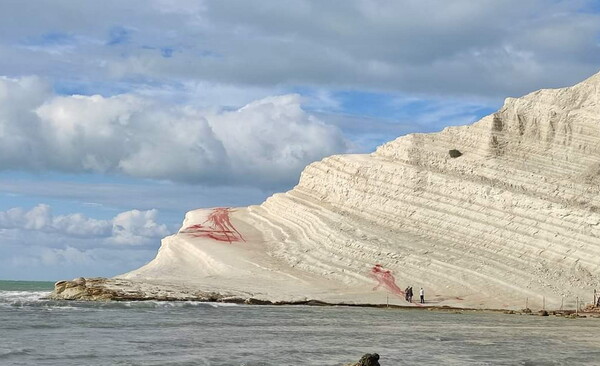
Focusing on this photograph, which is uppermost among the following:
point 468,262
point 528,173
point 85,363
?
point 528,173

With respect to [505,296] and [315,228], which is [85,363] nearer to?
[505,296]

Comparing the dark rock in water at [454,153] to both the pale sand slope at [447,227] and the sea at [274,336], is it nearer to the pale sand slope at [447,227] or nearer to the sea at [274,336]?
the pale sand slope at [447,227]

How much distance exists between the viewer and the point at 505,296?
44906 mm

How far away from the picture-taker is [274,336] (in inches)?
1108

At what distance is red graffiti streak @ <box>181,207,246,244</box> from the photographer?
55.3 metres

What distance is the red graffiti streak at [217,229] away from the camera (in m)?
55.3

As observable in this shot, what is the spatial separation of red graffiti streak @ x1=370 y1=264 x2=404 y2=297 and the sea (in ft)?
16.1

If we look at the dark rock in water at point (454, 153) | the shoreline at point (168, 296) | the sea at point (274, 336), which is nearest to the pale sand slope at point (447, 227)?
the dark rock in water at point (454, 153)

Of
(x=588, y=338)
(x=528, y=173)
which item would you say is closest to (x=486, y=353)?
(x=588, y=338)

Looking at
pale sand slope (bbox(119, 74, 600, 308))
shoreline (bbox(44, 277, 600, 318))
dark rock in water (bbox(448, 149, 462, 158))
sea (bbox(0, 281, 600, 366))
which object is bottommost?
sea (bbox(0, 281, 600, 366))

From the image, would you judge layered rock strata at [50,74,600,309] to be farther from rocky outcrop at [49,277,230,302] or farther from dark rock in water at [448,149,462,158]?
rocky outcrop at [49,277,230,302]

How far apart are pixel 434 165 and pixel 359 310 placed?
47.9ft

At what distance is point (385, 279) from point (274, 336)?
20.2 metres

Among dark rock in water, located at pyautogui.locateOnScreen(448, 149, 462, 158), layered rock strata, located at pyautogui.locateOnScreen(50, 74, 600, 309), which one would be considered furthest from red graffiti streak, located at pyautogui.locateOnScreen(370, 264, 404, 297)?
dark rock in water, located at pyautogui.locateOnScreen(448, 149, 462, 158)
